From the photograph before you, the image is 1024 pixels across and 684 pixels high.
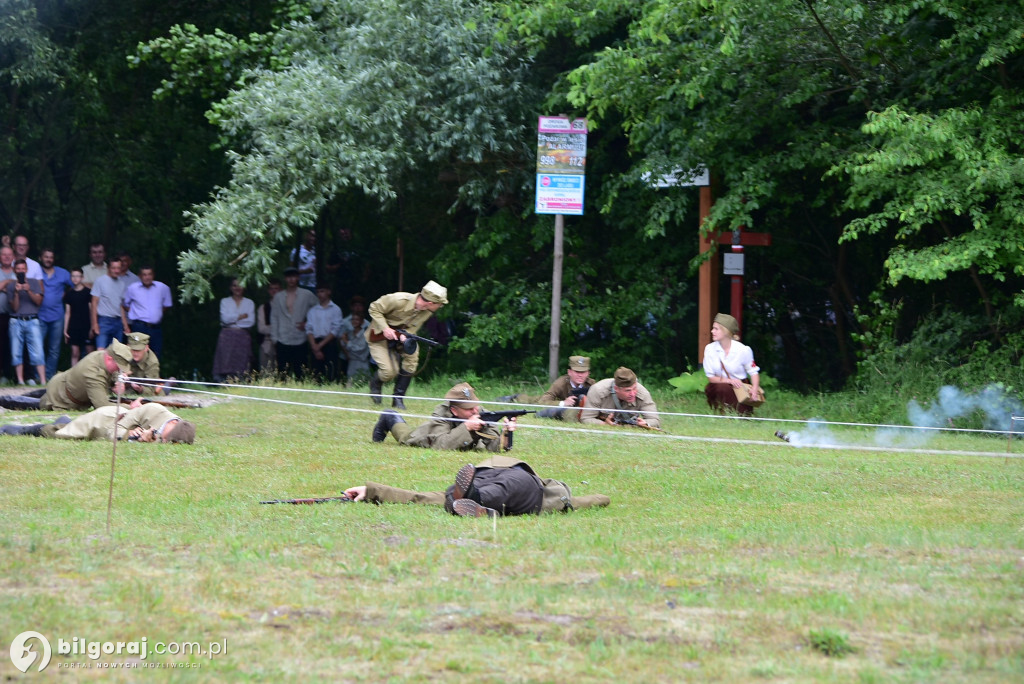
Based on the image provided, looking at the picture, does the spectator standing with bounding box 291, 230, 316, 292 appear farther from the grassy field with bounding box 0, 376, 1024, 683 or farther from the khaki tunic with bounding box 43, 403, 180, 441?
the grassy field with bounding box 0, 376, 1024, 683

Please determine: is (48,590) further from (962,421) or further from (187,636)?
(962,421)

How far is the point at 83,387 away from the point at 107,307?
3937mm

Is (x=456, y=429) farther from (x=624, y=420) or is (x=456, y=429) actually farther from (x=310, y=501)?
(x=310, y=501)

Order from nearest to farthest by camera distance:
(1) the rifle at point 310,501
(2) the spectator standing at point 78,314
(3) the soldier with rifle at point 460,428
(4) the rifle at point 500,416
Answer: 1. (1) the rifle at point 310,501
2. (4) the rifle at point 500,416
3. (3) the soldier with rifle at point 460,428
4. (2) the spectator standing at point 78,314

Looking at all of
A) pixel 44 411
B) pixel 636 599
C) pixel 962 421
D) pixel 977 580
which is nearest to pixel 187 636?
pixel 636 599

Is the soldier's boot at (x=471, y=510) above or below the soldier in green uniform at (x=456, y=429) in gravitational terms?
below

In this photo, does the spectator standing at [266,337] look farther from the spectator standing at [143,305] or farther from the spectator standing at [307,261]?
the spectator standing at [307,261]

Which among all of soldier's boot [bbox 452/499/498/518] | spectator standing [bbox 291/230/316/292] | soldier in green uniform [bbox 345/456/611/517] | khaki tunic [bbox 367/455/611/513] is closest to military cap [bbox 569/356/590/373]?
soldier in green uniform [bbox 345/456/611/517]

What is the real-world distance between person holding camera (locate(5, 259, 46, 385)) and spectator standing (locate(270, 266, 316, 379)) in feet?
10.5

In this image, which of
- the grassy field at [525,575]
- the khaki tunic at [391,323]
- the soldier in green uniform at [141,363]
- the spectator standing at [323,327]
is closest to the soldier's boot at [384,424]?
the grassy field at [525,575]

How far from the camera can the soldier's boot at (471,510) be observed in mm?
7547

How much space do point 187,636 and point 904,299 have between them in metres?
12.1

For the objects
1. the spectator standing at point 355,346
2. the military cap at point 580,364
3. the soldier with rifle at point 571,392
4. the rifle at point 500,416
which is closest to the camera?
the rifle at point 500,416

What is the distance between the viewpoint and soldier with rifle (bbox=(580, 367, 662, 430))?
1236 cm
